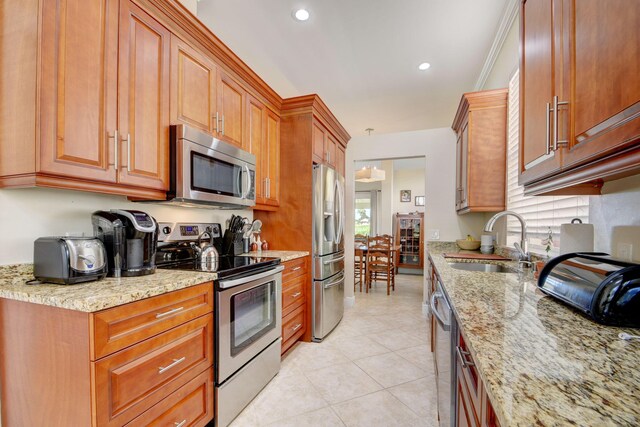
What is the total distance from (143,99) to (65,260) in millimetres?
897

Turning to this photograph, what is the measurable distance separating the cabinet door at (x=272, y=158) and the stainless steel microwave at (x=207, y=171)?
1.15ft

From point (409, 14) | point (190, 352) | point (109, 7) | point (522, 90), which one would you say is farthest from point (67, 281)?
point (409, 14)

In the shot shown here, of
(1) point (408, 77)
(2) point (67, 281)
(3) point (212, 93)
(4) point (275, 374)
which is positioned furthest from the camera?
(1) point (408, 77)

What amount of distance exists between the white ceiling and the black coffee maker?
1.88m

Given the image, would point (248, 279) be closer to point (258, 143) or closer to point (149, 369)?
point (149, 369)

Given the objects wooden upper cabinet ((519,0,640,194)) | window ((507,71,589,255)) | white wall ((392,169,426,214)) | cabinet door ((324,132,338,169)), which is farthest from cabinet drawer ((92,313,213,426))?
white wall ((392,169,426,214))

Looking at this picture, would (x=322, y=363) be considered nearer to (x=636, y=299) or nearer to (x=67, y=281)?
(x=67, y=281)

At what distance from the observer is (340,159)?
12.1 feet

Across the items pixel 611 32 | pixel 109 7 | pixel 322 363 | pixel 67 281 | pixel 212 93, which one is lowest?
pixel 322 363

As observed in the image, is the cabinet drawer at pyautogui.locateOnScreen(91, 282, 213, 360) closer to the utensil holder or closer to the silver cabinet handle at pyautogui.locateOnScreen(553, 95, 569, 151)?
the utensil holder

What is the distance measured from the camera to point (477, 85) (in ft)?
11.2

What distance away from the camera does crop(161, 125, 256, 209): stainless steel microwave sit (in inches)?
65.9

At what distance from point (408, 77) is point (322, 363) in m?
3.21

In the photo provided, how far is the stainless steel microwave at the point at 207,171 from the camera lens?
5.49ft
